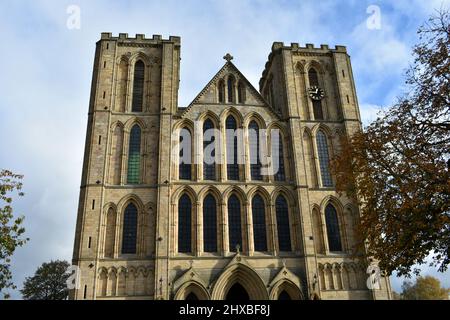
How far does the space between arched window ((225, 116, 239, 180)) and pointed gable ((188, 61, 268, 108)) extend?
1.93 m

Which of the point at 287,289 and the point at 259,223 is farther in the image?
the point at 259,223

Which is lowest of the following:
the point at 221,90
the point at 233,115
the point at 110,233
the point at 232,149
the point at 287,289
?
the point at 287,289

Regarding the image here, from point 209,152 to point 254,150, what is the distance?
11.3 feet

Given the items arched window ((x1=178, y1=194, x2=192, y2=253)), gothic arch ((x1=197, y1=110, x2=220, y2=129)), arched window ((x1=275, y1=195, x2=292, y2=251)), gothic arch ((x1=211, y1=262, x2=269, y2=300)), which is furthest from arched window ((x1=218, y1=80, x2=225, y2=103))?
gothic arch ((x1=211, y1=262, x2=269, y2=300))

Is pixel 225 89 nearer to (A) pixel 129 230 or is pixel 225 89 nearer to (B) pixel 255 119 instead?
(B) pixel 255 119

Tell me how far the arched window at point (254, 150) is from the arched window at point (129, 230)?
8885 millimetres

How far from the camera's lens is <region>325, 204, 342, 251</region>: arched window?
89.7ft

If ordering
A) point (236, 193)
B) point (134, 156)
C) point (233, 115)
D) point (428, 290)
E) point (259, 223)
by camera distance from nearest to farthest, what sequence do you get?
point (259, 223), point (236, 193), point (134, 156), point (233, 115), point (428, 290)

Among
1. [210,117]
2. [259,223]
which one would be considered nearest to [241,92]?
[210,117]

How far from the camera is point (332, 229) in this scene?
27.8 metres

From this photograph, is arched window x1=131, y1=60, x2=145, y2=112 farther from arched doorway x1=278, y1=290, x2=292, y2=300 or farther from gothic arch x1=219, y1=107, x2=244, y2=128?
arched doorway x1=278, y1=290, x2=292, y2=300

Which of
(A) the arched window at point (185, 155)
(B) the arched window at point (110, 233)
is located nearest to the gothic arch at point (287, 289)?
(A) the arched window at point (185, 155)

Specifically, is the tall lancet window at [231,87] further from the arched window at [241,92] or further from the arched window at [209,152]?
the arched window at [209,152]

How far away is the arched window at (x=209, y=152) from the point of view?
28.4 m
